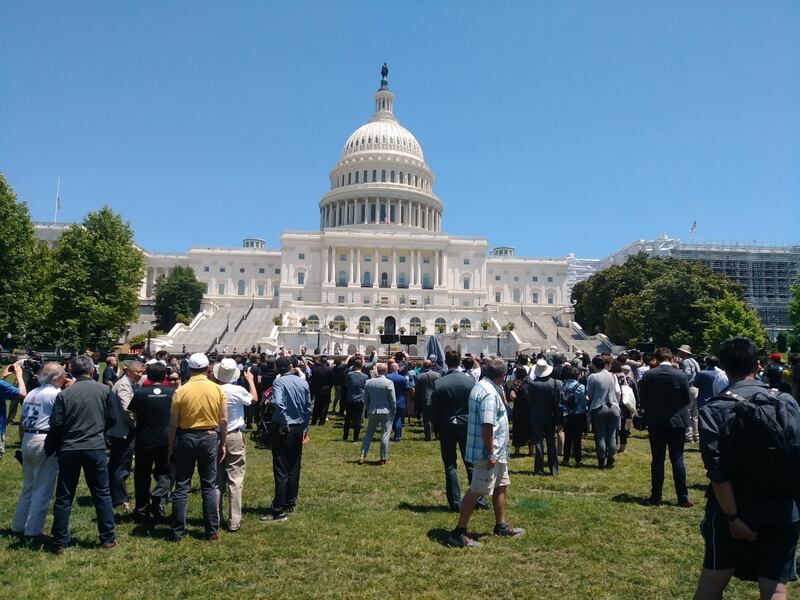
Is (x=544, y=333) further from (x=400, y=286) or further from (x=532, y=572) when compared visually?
(x=532, y=572)

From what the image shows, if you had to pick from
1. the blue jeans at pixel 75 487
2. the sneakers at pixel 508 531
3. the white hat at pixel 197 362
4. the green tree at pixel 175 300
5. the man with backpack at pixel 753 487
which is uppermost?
the green tree at pixel 175 300

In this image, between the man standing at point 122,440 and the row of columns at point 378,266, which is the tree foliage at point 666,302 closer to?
the row of columns at point 378,266

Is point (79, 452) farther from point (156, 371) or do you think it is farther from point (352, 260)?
point (352, 260)

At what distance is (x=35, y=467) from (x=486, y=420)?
20.0 feet

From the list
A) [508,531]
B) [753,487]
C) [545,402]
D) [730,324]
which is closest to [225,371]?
[508,531]

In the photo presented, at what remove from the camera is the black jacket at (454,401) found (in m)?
9.42

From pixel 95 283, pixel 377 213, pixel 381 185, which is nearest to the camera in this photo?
pixel 95 283

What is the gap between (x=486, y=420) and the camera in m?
7.62

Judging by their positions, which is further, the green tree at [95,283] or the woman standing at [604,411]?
the green tree at [95,283]

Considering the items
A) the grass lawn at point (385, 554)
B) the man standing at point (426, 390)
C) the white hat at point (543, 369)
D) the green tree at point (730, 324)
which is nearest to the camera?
the grass lawn at point (385, 554)

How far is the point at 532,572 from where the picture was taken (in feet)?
22.6

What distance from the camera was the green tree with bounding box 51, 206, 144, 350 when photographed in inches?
1906

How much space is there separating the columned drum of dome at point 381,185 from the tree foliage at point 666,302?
4564 centimetres

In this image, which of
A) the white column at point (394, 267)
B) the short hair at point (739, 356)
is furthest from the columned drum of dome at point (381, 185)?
the short hair at point (739, 356)
